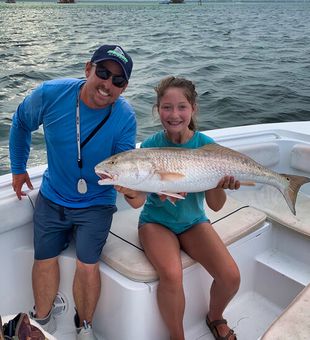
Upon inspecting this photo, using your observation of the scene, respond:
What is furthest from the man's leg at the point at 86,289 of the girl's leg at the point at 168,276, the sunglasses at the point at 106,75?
the sunglasses at the point at 106,75

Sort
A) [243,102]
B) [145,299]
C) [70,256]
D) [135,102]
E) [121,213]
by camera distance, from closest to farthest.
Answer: [145,299], [70,256], [121,213], [135,102], [243,102]

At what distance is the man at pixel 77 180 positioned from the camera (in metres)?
2.74

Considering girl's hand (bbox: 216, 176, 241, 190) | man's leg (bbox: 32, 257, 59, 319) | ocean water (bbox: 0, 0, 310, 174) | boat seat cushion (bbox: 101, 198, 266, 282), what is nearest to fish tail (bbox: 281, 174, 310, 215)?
girl's hand (bbox: 216, 176, 241, 190)

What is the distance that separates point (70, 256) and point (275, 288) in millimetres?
1607

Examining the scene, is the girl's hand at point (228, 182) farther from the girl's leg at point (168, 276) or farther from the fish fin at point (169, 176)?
the girl's leg at point (168, 276)

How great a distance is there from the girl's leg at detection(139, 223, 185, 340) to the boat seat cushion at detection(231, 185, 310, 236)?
3.66ft

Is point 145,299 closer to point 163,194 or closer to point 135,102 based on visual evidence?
point 163,194

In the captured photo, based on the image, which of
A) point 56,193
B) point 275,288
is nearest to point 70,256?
point 56,193

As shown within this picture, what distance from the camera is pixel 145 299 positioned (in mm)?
2656

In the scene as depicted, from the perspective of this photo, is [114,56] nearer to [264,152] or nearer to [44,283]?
[44,283]

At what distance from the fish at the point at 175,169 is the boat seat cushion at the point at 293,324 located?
34.1 inches

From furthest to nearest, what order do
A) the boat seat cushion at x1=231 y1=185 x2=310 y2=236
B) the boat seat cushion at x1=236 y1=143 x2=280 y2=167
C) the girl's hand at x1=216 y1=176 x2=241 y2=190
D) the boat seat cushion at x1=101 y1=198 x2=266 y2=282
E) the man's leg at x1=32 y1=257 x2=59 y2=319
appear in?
the boat seat cushion at x1=236 y1=143 x2=280 y2=167
the boat seat cushion at x1=231 y1=185 x2=310 y2=236
the man's leg at x1=32 y1=257 x2=59 y2=319
the boat seat cushion at x1=101 y1=198 x2=266 y2=282
the girl's hand at x1=216 y1=176 x2=241 y2=190

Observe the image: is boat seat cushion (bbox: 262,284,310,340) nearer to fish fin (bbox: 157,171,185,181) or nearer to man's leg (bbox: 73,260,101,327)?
fish fin (bbox: 157,171,185,181)

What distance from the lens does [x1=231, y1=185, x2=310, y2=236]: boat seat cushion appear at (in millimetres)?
3432
